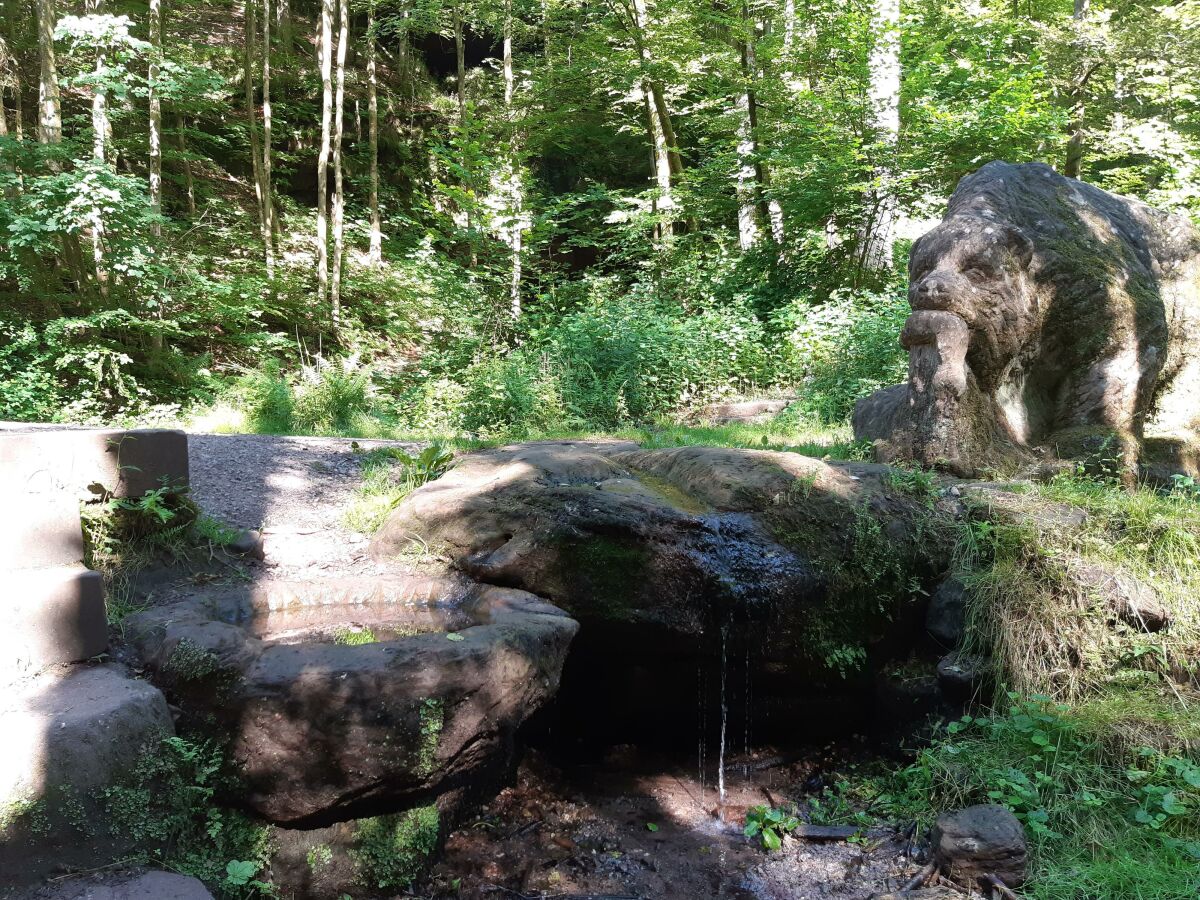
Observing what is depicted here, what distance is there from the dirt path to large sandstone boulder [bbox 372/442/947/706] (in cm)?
40

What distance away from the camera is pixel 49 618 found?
313 centimetres

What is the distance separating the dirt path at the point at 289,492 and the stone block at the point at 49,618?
3.77ft

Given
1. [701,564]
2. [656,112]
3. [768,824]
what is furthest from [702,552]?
[656,112]

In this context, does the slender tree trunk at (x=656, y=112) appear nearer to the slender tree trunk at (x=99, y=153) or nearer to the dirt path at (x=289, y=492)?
the slender tree trunk at (x=99, y=153)

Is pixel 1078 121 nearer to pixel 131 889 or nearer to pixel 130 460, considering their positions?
pixel 130 460

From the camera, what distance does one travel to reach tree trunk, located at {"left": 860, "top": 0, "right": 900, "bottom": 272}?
11.3 meters

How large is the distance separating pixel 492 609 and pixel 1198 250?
22.3ft

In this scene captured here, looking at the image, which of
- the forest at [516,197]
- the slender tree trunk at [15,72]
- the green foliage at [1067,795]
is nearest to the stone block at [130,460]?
the green foliage at [1067,795]

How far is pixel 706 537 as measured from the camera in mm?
4312

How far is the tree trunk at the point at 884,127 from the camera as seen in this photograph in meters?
11.3

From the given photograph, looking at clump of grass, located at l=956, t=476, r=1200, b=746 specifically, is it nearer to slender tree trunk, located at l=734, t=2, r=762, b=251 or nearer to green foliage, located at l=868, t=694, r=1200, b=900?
green foliage, located at l=868, t=694, r=1200, b=900

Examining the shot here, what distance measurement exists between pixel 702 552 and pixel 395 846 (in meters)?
2.05

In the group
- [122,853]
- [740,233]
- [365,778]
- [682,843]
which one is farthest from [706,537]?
[740,233]

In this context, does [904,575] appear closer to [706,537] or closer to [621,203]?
[706,537]
